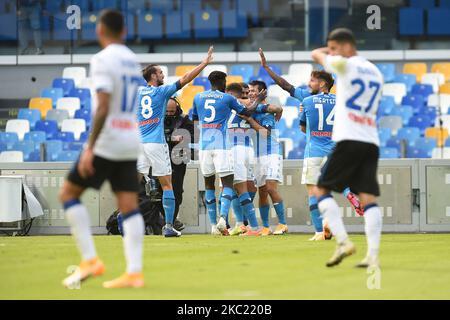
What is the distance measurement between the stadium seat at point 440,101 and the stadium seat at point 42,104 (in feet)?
30.1

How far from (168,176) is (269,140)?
7.23 feet

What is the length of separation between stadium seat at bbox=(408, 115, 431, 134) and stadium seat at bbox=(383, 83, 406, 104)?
1070 mm

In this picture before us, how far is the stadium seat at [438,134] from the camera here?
23031 mm

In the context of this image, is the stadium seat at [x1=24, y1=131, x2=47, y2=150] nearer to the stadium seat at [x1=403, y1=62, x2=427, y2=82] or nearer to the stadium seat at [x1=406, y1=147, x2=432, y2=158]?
the stadium seat at [x1=406, y1=147, x2=432, y2=158]

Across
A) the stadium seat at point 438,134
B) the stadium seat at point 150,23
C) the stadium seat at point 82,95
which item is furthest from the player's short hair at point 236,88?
the stadium seat at point 150,23

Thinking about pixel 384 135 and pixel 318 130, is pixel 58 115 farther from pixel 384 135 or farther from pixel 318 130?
pixel 318 130

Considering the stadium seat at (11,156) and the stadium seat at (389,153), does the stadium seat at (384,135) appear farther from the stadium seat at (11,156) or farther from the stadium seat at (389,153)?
the stadium seat at (11,156)

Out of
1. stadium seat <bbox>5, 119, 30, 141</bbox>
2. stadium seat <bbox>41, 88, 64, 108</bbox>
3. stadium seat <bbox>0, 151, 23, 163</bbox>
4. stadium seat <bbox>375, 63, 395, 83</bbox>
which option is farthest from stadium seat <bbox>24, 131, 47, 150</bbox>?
stadium seat <bbox>375, 63, 395, 83</bbox>

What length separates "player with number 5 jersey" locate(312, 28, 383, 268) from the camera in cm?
928

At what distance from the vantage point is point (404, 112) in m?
24.4

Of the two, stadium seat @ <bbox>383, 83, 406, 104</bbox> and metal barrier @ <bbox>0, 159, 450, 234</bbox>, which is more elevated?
stadium seat @ <bbox>383, 83, 406, 104</bbox>

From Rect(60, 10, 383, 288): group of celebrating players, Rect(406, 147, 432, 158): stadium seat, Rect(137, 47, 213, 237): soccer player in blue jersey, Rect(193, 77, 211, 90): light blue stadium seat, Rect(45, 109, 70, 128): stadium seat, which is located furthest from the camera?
Rect(193, 77, 211, 90): light blue stadium seat

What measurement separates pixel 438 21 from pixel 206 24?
19.2 feet
